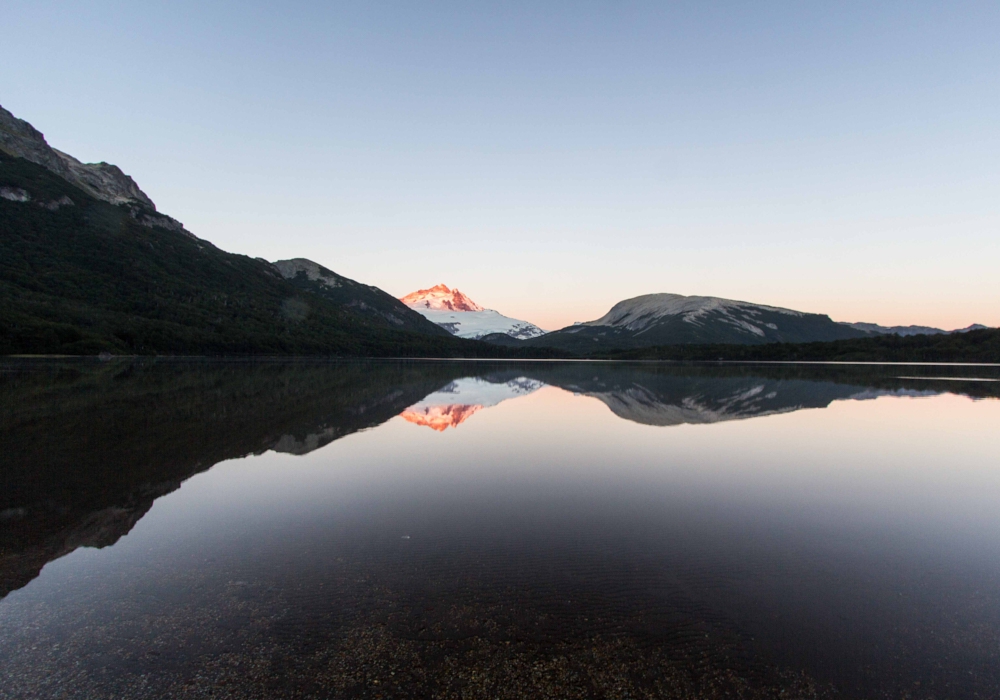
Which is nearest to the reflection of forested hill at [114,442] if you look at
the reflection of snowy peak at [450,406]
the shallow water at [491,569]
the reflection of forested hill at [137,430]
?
the reflection of forested hill at [137,430]

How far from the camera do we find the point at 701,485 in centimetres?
1794

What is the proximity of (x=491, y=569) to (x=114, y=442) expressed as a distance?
2110cm

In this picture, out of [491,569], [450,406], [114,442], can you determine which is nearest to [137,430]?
[114,442]

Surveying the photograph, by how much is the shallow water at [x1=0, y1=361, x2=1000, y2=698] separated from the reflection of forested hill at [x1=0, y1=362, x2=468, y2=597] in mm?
167

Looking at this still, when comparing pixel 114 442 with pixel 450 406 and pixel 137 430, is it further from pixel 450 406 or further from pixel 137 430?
pixel 450 406

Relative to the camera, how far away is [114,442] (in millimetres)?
23078

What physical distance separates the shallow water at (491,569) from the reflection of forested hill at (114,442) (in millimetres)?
167

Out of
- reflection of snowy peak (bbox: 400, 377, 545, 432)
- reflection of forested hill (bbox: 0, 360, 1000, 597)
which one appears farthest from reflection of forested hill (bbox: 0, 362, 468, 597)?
reflection of snowy peak (bbox: 400, 377, 545, 432)

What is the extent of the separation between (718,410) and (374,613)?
37.5 metres

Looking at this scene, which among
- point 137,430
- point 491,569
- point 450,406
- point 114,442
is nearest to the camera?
point 491,569

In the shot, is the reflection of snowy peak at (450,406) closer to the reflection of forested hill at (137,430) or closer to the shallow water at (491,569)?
the reflection of forested hill at (137,430)

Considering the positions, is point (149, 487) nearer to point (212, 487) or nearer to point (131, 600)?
point (212, 487)

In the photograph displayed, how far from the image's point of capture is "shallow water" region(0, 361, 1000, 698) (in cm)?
702

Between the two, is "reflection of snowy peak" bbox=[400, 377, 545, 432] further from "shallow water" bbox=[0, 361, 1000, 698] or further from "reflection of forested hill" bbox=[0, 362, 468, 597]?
"shallow water" bbox=[0, 361, 1000, 698]
